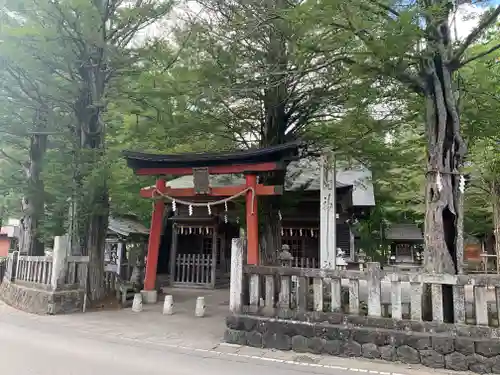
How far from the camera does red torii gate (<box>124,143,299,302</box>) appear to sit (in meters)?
10.9

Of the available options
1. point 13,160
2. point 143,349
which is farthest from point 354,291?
point 13,160

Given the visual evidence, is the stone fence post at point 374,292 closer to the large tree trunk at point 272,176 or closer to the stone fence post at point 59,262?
the large tree trunk at point 272,176

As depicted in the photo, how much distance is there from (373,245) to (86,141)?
21242mm

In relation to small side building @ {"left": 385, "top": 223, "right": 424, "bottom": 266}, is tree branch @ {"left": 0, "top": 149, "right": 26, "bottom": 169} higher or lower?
higher

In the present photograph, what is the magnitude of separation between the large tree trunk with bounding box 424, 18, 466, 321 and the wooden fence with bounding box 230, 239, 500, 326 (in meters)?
0.83

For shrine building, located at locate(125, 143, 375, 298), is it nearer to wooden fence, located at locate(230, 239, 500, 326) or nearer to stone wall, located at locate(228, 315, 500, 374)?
wooden fence, located at locate(230, 239, 500, 326)

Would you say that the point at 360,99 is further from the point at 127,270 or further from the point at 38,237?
the point at 127,270

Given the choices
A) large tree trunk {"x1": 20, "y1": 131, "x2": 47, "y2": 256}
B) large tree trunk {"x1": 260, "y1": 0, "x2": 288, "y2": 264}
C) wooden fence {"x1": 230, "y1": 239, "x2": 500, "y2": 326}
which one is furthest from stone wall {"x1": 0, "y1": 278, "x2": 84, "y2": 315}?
wooden fence {"x1": 230, "y1": 239, "x2": 500, "y2": 326}

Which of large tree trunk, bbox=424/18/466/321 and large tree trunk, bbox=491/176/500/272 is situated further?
large tree trunk, bbox=491/176/500/272

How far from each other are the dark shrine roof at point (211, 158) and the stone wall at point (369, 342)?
4.54 m

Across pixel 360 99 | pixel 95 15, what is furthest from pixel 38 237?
pixel 360 99

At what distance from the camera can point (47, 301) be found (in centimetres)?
1124

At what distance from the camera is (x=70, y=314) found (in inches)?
446

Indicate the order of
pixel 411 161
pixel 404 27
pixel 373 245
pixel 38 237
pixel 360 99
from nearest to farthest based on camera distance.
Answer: pixel 404 27, pixel 360 99, pixel 411 161, pixel 38 237, pixel 373 245
